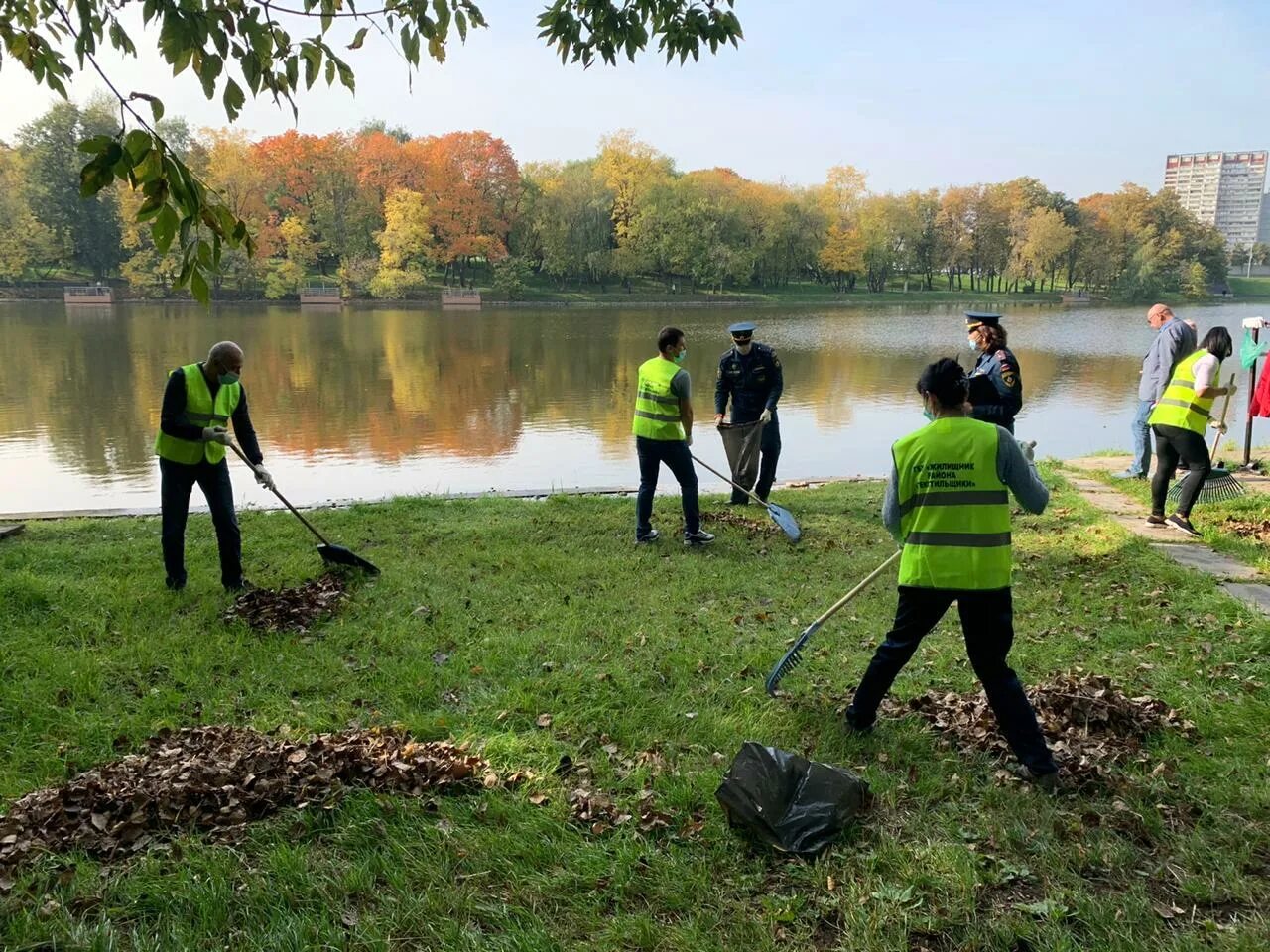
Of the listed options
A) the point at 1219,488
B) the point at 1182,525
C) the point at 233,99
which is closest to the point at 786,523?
the point at 1182,525

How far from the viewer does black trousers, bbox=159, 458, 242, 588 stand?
245 inches

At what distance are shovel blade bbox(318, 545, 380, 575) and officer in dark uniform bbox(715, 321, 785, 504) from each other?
4.02 meters

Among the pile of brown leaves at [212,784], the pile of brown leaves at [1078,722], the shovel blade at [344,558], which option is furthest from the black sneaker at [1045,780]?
the shovel blade at [344,558]

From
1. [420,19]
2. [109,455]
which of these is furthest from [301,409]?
[420,19]

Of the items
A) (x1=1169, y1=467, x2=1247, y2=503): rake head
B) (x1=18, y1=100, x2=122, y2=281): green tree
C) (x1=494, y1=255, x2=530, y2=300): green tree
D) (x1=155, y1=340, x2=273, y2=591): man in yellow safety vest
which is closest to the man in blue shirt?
(x1=1169, y1=467, x2=1247, y2=503): rake head

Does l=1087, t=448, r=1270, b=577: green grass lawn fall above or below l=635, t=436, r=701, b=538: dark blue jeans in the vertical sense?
below

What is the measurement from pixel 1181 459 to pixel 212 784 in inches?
319

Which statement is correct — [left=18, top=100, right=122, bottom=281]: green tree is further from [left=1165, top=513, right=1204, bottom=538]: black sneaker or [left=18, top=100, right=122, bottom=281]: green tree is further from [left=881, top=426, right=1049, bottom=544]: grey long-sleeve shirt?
[left=881, top=426, right=1049, bottom=544]: grey long-sleeve shirt

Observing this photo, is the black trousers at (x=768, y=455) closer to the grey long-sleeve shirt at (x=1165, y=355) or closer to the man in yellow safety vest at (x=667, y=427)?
the man in yellow safety vest at (x=667, y=427)

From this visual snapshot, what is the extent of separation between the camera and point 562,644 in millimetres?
5297

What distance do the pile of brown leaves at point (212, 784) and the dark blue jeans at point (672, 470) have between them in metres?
4.12

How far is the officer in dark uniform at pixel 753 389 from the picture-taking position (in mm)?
9055

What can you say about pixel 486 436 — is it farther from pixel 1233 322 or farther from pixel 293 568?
pixel 1233 322

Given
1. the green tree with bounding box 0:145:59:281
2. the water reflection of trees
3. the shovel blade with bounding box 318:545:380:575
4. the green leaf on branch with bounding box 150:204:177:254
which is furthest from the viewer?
the green tree with bounding box 0:145:59:281
